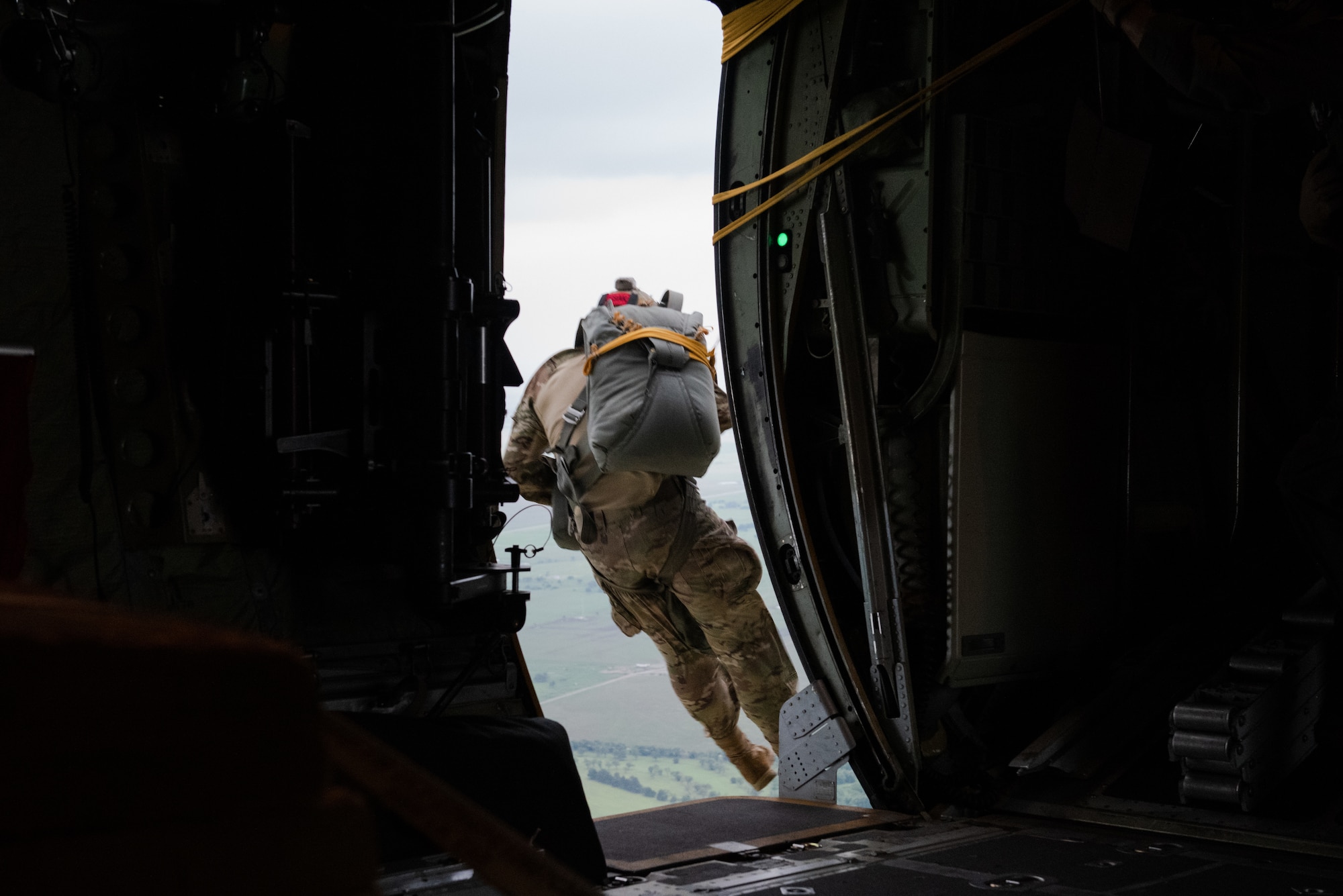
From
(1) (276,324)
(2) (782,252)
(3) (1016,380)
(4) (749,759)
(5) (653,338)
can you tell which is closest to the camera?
(1) (276,324)

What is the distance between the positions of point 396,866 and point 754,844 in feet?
3.74

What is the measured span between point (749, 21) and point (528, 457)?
274 centimetres

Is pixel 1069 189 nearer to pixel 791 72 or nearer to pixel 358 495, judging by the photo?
pixel 791 72

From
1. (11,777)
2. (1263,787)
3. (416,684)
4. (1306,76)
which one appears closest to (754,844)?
(416,684)

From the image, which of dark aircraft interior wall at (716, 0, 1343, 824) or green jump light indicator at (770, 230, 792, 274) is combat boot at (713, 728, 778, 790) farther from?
green jump light indicator at (770, 230, 792, 274)

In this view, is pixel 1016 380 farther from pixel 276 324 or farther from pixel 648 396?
pixel 276 324

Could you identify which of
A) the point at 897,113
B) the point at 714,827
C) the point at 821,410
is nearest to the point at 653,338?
the point at 821,410

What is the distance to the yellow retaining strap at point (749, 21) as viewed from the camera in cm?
410

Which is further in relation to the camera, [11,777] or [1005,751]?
[1005,751]

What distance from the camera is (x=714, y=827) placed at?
3748 mm

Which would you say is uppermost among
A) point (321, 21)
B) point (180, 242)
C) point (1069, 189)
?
point (321, 21)

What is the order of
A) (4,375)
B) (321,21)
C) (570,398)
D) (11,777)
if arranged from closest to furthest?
(11,777)
(4,375)
(321,21)
(570,398)

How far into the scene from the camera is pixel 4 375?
172 centimetres

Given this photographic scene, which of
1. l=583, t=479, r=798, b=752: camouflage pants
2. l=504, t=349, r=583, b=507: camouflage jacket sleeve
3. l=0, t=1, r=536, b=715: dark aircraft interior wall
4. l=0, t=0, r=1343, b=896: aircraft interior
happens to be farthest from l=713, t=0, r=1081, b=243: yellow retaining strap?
l=504, t=349, r=583, b=507: camouflage jacket sleeve
